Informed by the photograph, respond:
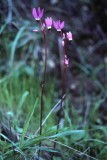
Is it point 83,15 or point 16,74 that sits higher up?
point 83,15

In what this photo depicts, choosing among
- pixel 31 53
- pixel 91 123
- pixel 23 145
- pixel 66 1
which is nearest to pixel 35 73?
pixel 31 53

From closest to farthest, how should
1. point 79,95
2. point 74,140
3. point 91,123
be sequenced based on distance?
point 74,140, point 91,123, point 79,95

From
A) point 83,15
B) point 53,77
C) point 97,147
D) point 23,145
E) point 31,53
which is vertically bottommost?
point 97,147

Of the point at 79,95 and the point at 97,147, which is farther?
the point at 79,95

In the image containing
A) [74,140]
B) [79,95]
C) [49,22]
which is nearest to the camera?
[49,22]

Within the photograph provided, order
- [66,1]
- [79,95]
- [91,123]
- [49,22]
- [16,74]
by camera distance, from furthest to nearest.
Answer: [66,1], [79,95], [16,74], [91,123], [49,22]

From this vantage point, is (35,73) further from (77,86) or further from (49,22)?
(49,22)

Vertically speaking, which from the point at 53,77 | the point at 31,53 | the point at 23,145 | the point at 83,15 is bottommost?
the point at 23,145

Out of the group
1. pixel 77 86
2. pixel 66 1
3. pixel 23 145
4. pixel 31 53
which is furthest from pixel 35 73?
pixel 23 145

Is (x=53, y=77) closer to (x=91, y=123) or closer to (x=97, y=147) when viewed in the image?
(x=91, y=123)
